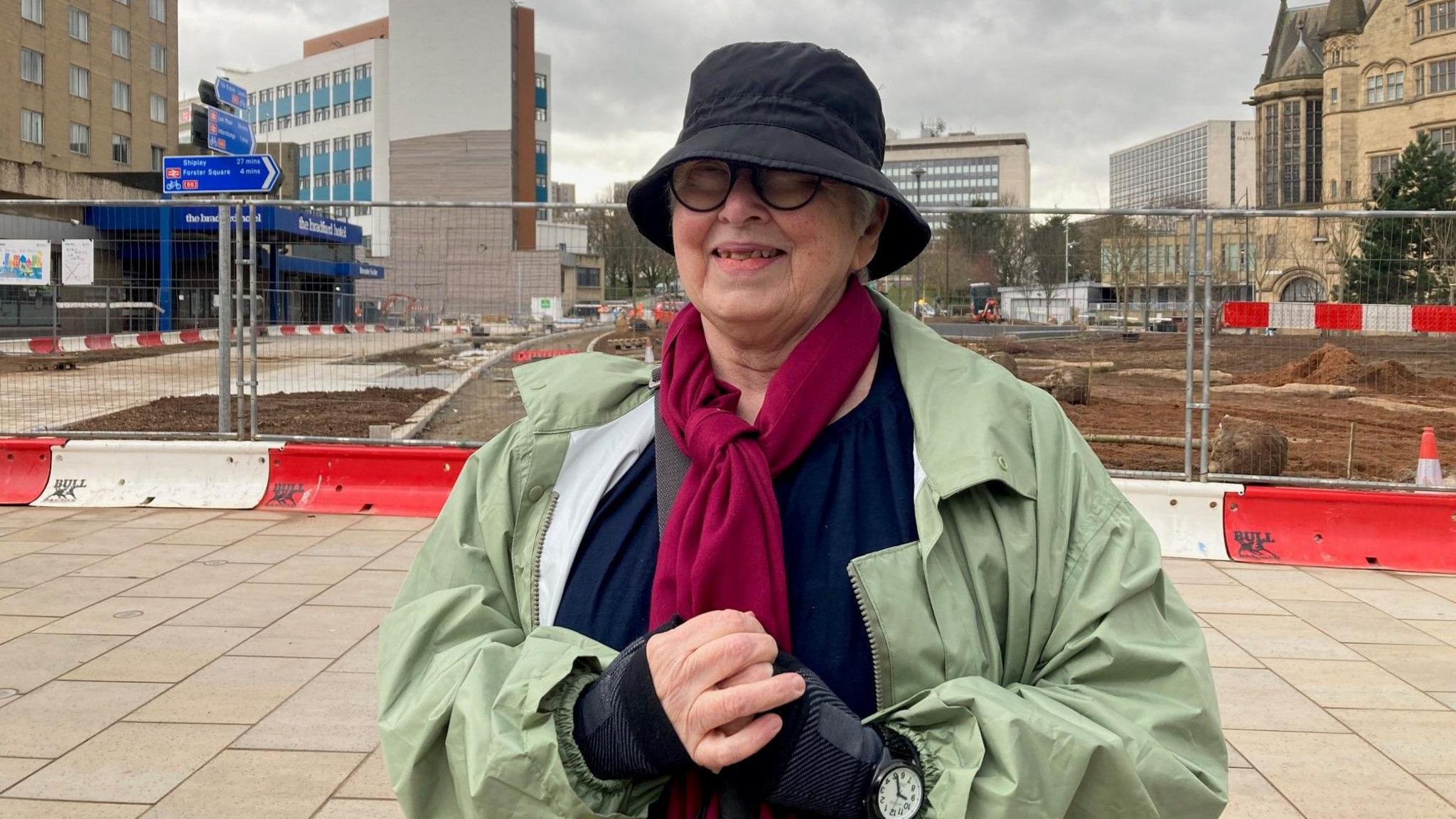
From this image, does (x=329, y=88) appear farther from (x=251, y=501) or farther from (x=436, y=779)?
(x=436, y=779)

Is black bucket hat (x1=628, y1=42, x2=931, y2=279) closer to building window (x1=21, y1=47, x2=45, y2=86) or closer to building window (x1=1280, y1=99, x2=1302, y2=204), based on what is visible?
building window (x1=21, y1=47, x2=45, y2=86)

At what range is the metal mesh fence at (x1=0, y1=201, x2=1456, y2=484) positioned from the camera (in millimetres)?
8359

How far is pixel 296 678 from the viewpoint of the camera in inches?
195

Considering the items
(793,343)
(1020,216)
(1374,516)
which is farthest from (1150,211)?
(793,343)

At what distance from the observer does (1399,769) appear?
162 inches

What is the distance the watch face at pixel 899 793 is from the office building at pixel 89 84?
5591 cm

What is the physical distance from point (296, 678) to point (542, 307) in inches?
211

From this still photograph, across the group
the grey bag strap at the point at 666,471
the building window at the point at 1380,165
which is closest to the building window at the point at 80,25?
the grey bag strap at the point at 666,471

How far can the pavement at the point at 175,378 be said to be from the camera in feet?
30.2

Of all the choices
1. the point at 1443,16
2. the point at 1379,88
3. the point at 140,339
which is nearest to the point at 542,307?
the point at 140,339

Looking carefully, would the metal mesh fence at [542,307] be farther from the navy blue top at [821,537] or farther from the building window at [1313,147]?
the building window at [1313,147]

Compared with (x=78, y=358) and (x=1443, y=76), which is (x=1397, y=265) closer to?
(x=78, y=358)

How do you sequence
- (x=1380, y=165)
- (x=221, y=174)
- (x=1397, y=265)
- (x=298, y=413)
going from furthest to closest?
(x=1380, y=165) < (x=221, y=174) < (x=298, y=413) < (x=1397, y=265)

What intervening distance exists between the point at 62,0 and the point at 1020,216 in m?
59.1
